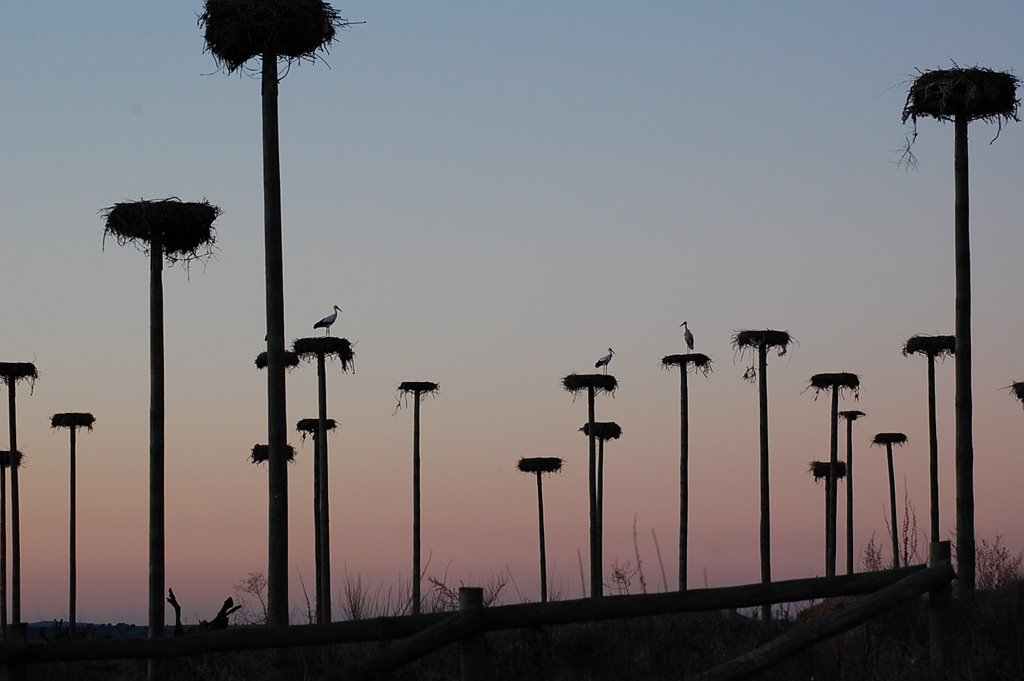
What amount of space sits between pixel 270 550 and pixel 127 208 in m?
5.90

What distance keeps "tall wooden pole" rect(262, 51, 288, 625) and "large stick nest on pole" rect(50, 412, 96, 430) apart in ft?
85.7

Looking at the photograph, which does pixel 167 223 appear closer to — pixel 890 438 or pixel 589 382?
pixel 589 382

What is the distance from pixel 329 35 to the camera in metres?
19.1

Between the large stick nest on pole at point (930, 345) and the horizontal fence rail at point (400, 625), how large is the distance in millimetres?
29129

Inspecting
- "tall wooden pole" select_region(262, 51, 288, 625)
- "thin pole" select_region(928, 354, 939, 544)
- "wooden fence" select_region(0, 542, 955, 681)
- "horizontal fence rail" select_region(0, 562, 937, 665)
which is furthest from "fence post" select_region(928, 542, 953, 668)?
"thin pole" select_region(928, 354, 939, 544)

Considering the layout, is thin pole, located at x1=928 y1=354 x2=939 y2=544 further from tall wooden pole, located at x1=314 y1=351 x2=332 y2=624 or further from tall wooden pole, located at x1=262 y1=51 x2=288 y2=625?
tall wooden pole, located at x1=262 y1=51 x2=288 y2=625

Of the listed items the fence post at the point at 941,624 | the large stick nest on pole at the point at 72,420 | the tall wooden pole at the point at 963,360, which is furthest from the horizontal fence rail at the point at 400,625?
the large stick nest on pole at the point at 72,420

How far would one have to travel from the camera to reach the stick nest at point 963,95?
2009cm

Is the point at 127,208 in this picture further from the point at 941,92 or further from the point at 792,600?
the point at 792,600

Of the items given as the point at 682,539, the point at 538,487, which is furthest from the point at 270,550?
the point at 538,487

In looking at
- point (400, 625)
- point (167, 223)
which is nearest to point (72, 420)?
point (167, 223)

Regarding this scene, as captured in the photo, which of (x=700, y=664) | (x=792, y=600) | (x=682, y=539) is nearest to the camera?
(x=792, y=600)

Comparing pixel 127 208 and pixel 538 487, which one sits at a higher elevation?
pixel 127 208

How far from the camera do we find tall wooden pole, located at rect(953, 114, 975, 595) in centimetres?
2016
